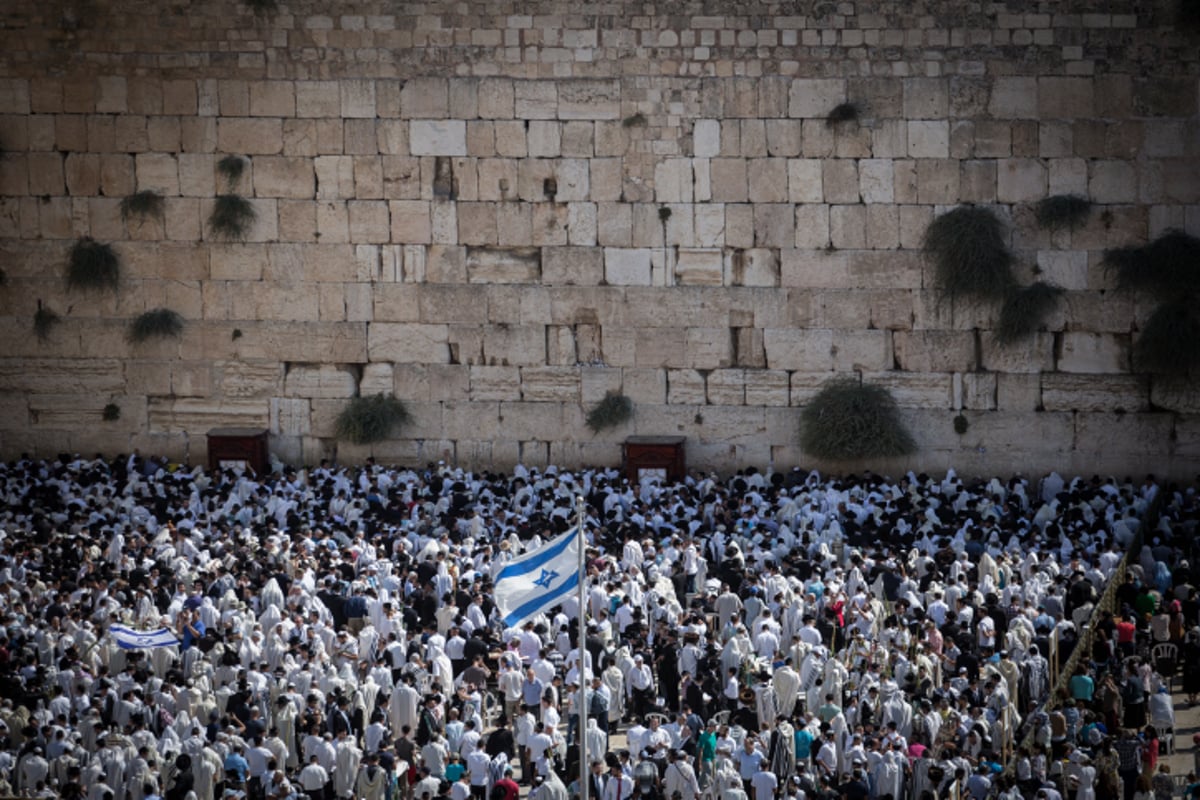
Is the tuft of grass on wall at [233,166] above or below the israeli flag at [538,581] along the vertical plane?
above

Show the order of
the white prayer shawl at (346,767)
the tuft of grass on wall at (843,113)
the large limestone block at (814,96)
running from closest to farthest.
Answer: the white prayer shawl at (346,767), the tuft of grass on wall at (843,113), the large limestone block at (814,96)

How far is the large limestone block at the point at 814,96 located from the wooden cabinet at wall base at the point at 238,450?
8.54 m

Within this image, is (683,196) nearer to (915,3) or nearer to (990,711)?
(915,3)

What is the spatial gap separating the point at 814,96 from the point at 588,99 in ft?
9.81

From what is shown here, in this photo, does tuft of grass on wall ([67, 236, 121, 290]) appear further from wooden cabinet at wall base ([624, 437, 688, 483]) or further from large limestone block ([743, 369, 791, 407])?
large limestone block ([743, 369, 791, 407])

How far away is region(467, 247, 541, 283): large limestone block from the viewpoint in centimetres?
2670

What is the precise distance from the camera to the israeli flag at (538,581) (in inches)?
645

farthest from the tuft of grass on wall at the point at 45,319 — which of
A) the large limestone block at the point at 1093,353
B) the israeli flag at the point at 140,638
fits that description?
the large limestone block at the point at 1093,353

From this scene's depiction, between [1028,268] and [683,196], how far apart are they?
4.59 metres

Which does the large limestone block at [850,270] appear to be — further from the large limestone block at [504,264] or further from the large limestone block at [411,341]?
the large limestone block at [411,341]

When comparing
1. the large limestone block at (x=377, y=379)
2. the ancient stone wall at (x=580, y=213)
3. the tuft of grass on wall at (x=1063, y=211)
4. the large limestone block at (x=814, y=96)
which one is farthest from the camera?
the large limestone block at (x=377, y=379)

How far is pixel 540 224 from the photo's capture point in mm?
26609

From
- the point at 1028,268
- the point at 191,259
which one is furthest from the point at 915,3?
the point at 191,259

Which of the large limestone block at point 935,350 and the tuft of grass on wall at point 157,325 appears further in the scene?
the tuft of grass on wall at point 157,325
